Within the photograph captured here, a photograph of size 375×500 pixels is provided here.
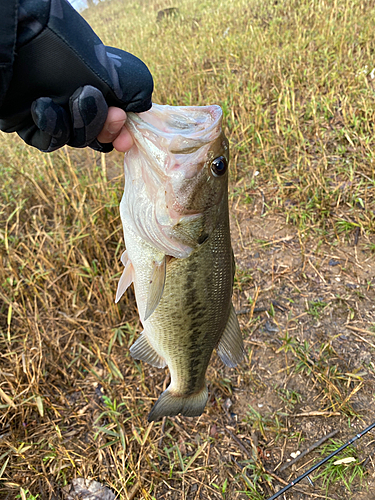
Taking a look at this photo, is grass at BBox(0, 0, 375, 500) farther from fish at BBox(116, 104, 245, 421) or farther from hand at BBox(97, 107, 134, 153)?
hand at BBox(97, 107, 134, 153)

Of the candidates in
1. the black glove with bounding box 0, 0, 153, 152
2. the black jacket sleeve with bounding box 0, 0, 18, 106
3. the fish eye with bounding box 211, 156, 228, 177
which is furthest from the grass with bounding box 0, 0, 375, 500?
the black jacket sleeve with bounding box 0, 0, 18, 106

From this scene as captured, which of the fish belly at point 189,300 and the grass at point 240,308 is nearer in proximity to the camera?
the fish belly at point 189,300

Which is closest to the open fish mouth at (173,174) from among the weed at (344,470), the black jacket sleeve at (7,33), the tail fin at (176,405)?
the black jacket sleeve at (7,33)

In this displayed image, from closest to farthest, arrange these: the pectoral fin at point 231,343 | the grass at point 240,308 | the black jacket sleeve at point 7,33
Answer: the black jacket sleeve at point 7,33, the pectoral fin at point 231,343, the grass at point 240,308

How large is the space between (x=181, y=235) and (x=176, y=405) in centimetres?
97

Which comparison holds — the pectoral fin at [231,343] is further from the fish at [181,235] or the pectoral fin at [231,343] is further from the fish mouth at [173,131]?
the fish mouth at [173,131]

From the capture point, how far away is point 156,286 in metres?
1.39

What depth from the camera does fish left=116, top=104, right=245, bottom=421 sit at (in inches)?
48.1

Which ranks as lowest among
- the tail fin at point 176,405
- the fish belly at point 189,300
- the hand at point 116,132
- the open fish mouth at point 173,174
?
the tail fin at point 176,405

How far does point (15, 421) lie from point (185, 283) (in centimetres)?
182

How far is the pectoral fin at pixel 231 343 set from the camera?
167 cm

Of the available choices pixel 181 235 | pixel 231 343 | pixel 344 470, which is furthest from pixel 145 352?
pixel 344 470

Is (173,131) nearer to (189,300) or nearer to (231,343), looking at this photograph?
(189,300)

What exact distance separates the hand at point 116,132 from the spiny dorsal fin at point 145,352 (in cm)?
100
